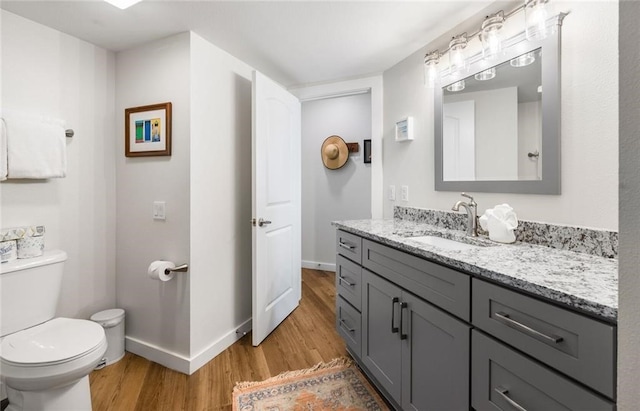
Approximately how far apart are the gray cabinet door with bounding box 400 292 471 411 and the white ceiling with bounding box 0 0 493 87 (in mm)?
1542

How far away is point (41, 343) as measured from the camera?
4.64 ft

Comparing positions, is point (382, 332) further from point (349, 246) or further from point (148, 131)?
point (148, 131)

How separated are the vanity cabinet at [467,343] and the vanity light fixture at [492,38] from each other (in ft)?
3.75

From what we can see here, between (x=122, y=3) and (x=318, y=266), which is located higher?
(x=122, y=3)

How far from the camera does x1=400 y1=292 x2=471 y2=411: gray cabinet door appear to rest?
1033 mm

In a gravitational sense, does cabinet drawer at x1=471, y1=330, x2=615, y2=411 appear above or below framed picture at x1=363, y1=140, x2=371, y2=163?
below

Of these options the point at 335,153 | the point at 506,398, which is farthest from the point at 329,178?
the point at 506,398

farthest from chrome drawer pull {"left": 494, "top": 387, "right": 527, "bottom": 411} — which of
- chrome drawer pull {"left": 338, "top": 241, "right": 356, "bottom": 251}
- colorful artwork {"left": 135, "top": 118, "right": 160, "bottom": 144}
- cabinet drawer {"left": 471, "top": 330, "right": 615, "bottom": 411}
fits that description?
colorful artwork {"left": 135, "top": 118, "right": 160, "bottom": 144}

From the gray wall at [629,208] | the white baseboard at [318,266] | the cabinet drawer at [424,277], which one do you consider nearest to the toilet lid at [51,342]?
the cabinet drawer at [424,277]

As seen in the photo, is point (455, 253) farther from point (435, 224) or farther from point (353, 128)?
A: point (353, 128)

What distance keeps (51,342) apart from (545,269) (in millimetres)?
2122

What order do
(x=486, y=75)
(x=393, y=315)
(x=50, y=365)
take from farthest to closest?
1. (x=486, y=75)
2. (x=393, y=315)
3. (x=50, y=365)

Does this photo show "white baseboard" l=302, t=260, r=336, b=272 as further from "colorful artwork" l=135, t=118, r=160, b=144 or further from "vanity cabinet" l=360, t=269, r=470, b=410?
"colorful artwork" l=135, t=118, r=160, b=144

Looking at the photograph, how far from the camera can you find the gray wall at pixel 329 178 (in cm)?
374
